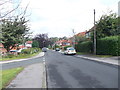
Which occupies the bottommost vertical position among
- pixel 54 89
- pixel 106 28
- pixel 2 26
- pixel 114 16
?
pixel 54 89

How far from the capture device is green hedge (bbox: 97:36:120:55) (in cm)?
2463

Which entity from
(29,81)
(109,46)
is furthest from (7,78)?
(109,46)

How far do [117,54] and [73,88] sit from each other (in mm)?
18472

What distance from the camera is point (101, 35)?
3297 centimetres

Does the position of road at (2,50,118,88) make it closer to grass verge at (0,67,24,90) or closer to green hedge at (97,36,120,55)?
grass verge at (0,67,24,90)

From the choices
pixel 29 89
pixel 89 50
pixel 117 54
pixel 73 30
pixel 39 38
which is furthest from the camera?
pixel 39 38

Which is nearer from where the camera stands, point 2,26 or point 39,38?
point 2,26

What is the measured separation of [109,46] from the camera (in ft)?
86.1

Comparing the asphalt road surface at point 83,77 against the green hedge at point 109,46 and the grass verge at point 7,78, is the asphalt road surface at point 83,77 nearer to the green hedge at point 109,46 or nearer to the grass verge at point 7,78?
the grass verge at point 7,78

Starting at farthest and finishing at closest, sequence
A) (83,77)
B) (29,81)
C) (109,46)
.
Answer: (109,46) → (83,77) → (29,81)

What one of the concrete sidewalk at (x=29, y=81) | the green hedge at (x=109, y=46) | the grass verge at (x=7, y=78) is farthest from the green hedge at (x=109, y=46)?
the concrete sidewalk at (x=29, y=81)

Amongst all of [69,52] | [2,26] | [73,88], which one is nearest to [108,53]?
[69,52]

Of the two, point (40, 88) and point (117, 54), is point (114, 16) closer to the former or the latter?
point (117, 54)

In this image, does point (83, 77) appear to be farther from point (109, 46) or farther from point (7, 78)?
point (109, 46)
